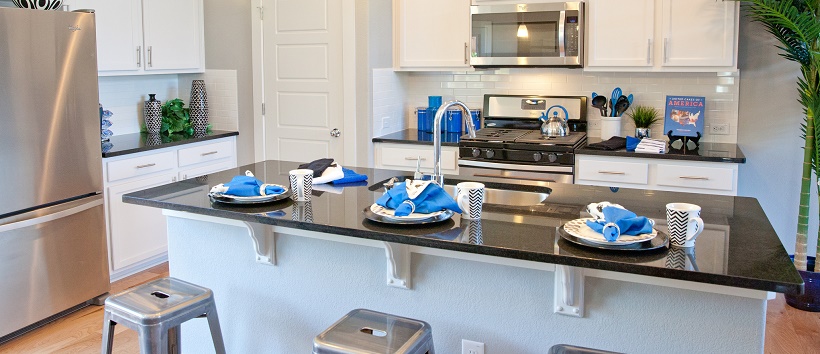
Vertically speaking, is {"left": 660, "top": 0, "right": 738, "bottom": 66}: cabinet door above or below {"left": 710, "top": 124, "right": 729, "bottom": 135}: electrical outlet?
above

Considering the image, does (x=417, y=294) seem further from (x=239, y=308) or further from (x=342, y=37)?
(x=342, y=37)

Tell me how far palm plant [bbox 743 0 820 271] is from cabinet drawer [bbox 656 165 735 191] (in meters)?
0.41

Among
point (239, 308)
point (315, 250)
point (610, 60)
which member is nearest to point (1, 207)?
point (239, 308)

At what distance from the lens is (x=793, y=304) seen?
13.7ft

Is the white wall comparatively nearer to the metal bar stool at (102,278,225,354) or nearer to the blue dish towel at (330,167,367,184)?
the blue dish towel at (330,167,367,184)

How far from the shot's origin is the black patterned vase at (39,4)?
12.7ft

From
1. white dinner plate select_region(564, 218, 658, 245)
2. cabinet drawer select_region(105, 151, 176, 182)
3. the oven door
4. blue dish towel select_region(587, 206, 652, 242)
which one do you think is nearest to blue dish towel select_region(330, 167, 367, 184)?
white dinner plate select_region(564, 218, 658, 245)

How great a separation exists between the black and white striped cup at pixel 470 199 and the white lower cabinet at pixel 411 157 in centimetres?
250

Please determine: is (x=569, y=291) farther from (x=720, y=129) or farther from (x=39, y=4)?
(x=39, y=4)

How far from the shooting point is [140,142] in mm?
4734

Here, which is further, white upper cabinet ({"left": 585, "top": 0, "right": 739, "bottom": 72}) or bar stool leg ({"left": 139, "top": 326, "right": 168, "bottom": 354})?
white upper cabinet ({"left": 585, "top": 0, "right": 739, "bottom": 72})

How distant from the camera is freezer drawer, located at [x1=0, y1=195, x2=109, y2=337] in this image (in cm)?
363

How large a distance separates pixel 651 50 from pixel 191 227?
2.95 m

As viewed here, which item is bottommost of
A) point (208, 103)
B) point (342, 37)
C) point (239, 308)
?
point (239, 308)
